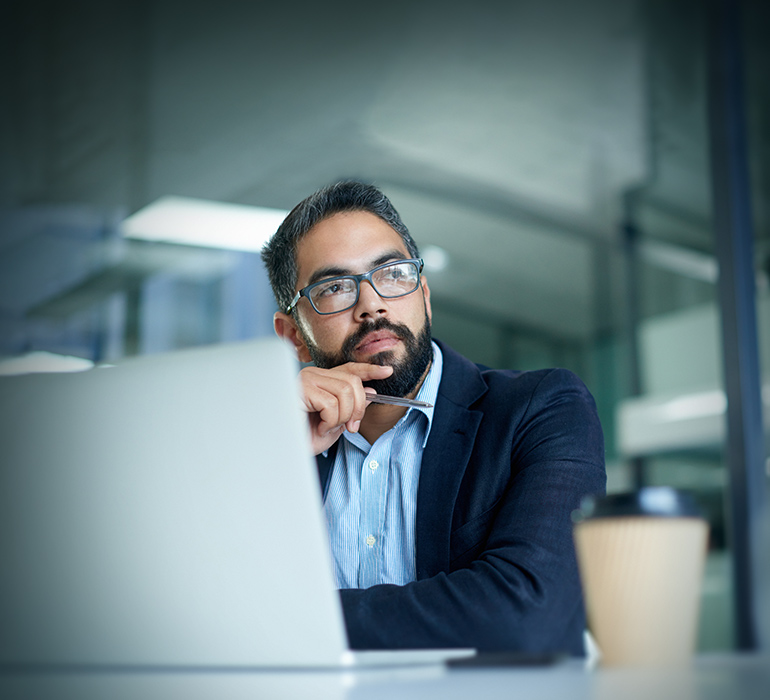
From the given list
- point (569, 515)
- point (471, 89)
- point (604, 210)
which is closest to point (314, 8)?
point (471, 89)

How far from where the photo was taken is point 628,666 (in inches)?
23.8

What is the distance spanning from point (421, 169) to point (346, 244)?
4.01 metres

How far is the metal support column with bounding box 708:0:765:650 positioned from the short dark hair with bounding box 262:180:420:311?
182cm

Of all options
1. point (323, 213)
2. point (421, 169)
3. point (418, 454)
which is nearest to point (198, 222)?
point (421, 169)

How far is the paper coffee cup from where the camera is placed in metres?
Answer: 0.59

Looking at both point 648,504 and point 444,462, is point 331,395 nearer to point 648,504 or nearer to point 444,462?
point 444,462

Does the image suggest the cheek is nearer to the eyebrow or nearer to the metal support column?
the eyebrow

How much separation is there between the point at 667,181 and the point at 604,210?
464mm

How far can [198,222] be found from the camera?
5758 mm

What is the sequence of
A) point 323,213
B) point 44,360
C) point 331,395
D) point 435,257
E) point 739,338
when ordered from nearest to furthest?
point 331,395 < point 323,213 < point 739,338 < point 44,360 < point 435,257

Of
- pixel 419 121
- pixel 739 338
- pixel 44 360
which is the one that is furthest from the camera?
pixel 419 121

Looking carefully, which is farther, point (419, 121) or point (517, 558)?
point (419, 121)

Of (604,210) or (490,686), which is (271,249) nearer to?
(490,686)

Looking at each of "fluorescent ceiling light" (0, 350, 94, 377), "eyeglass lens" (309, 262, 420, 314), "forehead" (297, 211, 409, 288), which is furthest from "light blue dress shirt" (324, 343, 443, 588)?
"fluorescent ceiling light" (0, 350, 94, 377)
